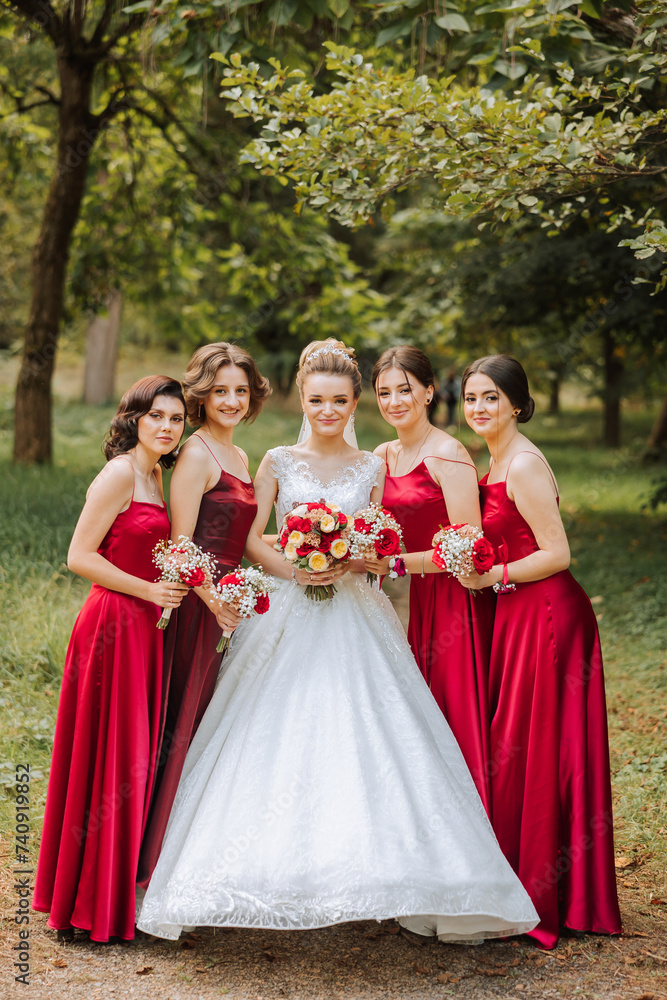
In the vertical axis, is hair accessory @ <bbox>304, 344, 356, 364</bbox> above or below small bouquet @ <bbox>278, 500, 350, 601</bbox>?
above

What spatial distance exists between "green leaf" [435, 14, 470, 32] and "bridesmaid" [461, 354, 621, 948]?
2.58 m

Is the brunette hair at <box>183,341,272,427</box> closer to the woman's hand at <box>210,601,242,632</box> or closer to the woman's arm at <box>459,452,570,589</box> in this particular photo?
the woman's hand at <box>210,601,242,632</box>

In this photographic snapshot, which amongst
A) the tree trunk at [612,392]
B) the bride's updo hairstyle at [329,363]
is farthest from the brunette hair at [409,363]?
the tree trunk at [612,392]

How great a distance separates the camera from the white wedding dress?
328 centimetres

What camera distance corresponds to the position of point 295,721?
3.71 m

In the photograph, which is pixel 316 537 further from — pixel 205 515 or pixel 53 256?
pixel 53 256

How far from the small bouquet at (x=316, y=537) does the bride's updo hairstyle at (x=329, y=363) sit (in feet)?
2.45

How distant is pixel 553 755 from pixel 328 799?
107cm

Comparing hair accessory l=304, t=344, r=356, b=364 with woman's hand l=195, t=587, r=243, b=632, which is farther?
hair accessory l=304, t=344, r=356, b=364

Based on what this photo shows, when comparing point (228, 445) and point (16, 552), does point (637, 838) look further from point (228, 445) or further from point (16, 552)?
point (16, 552)

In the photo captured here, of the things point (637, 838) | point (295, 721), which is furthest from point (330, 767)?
point (637, 838)

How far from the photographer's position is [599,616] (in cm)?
878

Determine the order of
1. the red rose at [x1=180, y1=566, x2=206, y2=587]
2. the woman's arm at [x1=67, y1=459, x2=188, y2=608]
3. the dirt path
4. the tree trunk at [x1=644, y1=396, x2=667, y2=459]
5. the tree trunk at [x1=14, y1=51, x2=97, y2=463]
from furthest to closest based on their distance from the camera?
the tree trunk at [x1=644, y1=396, x2=667, y2=459] → the tree trunk at [x1=14, y1=51, x2=97, y2=463] → the woman's arm at [x1=67, y1=459, x2=188, y2=608] → the red rose at [x1=180, y1=566, x2=206, y2=587] → the dirt path

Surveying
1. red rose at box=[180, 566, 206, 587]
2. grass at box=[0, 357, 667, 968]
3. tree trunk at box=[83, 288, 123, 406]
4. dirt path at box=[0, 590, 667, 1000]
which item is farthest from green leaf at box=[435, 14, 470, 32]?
tree trunk at box=[83, 288, 123, 406]
